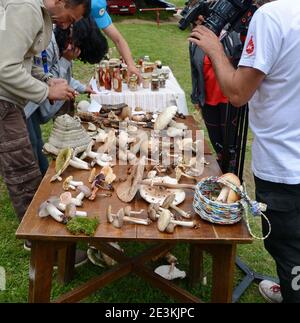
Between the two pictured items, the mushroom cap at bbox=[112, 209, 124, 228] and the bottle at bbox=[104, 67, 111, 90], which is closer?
the mushroom cap at bbox=[112, 209, 124, 228]

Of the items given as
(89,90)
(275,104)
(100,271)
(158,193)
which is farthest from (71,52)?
(275,104)

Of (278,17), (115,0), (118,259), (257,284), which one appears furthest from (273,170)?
(115,0)

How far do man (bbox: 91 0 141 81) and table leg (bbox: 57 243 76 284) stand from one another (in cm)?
181

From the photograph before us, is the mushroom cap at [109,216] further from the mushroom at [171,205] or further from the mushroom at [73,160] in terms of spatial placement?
the mushroom at [73,160]

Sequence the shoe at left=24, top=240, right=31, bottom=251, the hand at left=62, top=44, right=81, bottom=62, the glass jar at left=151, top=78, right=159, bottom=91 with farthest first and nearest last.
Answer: the glass jar at left=151, top=78, right=159, bottom=91 < the hand at left=62, top=44, right=81, bottom=62 < the shoe at left=24, top=240, right=31, bottom=251

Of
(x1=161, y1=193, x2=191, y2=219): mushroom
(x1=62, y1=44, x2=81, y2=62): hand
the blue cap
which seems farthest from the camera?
the blue cap

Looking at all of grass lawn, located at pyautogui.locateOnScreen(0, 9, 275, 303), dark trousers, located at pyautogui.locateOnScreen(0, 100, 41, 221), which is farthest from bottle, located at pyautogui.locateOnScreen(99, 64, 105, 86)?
dark trousers, located at pyautogui.locateOnScreen(0, 100, 41, 221)

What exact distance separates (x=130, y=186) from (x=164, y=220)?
1.05ft

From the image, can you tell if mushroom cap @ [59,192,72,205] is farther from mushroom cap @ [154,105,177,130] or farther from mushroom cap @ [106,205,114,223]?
mushroom cap @ [154,105,177,130]

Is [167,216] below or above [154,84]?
above

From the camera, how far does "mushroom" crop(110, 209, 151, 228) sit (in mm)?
1534

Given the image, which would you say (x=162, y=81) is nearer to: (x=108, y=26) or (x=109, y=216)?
(x=108, y=26)

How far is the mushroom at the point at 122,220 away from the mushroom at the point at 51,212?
0.63 ft

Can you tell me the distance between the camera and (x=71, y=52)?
3.11m
